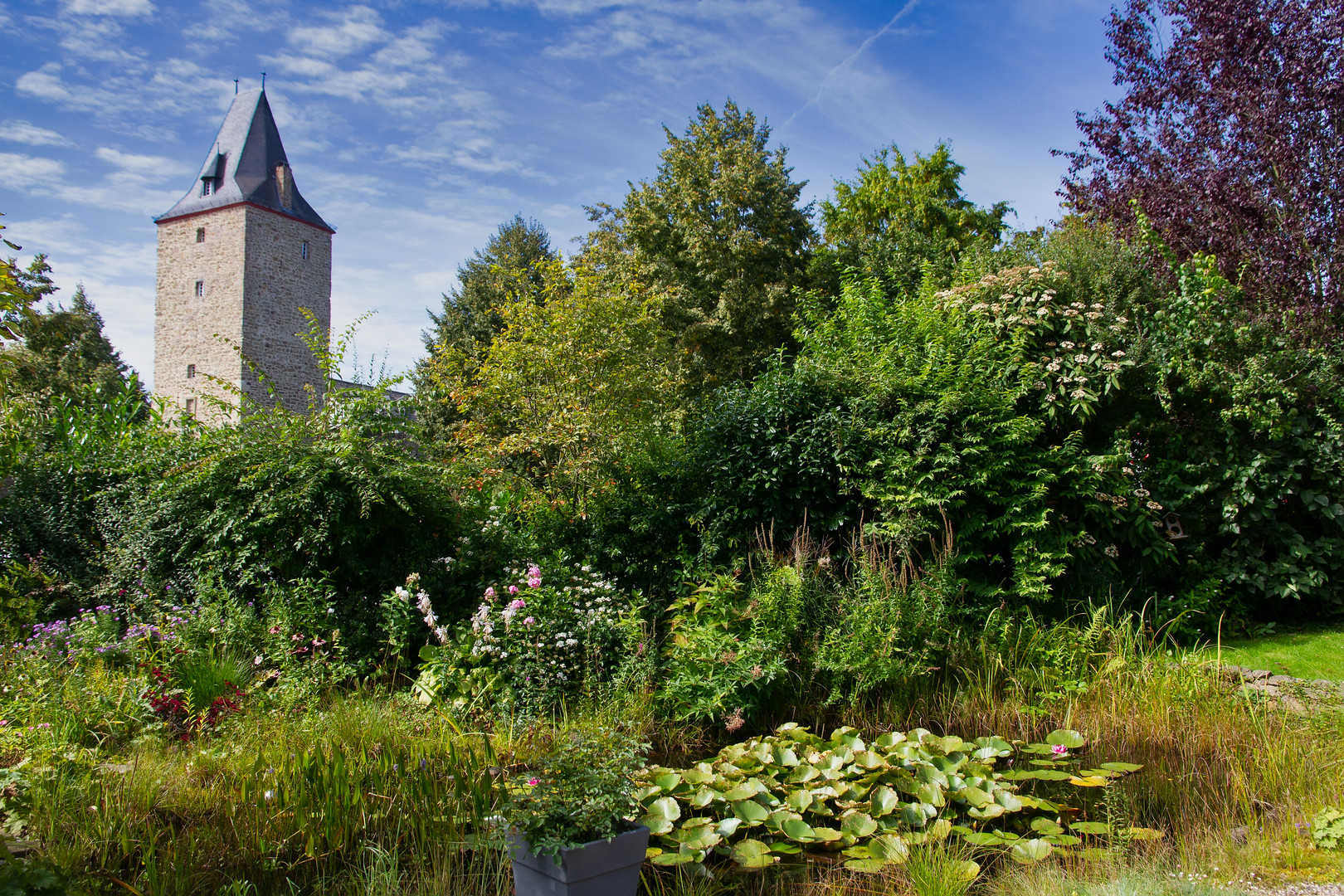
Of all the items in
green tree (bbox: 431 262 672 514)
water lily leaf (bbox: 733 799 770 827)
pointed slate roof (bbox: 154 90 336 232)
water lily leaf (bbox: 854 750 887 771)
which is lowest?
water lily leaf (bbox: 733 799 770 827)

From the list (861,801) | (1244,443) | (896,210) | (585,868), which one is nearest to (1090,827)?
(861,801)

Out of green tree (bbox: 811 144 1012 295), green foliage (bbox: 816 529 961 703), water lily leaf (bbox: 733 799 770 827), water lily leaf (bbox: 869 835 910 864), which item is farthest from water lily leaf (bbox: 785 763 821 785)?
green tree (bbox: 811 144 1012 295)

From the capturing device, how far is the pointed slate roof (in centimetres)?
2905

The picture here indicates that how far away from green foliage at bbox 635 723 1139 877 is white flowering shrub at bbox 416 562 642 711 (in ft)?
3.78

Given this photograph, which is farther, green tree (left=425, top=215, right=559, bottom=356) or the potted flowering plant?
green tree (left=425, top=215, right=559, bottom=356)

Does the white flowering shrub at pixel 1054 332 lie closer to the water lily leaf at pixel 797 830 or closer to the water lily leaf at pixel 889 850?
the water lily leaf at pixel 889 850

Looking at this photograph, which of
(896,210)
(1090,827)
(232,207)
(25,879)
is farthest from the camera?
(232,207)

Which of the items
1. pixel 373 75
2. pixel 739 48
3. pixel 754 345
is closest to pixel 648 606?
pixel 739 48

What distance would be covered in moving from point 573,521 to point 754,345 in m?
10.9

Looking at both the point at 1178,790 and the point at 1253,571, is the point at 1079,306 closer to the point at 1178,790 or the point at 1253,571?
the point at 1253,571

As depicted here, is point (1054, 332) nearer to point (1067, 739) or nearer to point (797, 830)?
point (1067, 739)

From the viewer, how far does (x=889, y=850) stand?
2.81 metres

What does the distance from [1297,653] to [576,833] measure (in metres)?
5.79

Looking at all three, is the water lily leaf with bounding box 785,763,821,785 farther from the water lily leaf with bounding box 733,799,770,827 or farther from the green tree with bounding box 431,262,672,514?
the green tree with bounding box 431,262,672,514
